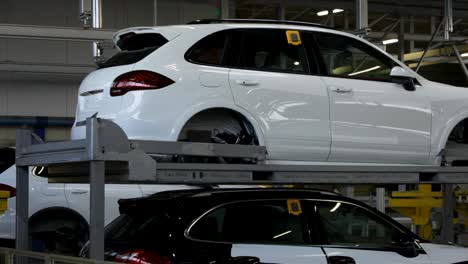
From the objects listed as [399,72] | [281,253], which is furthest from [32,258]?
[399,72]

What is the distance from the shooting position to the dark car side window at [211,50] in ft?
16.4

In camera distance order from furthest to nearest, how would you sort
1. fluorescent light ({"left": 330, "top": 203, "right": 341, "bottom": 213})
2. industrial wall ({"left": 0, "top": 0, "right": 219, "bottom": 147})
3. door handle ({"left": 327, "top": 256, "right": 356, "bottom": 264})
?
industrial wall ({"left": 0, "top": 0, "right": 219, "bottom": 147})
fluorescent light ({"left": 330, "top": 203, "right": 341, "bottom": 213})
door handle ({"left": 327, "top": 256, "right": 356, "bottom": 264})

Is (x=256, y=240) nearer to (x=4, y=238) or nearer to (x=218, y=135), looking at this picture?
(x=218, y=135)

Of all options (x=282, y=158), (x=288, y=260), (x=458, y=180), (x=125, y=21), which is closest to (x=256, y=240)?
(x=288, y=260)

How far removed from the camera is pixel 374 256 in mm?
5266

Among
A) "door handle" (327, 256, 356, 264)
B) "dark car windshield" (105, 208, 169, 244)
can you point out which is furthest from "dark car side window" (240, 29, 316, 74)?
"door handle" (327, 256, 356, 264)

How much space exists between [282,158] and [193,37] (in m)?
1.05

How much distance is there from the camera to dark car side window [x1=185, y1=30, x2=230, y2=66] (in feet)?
16.4

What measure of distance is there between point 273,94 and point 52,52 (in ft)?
33.6

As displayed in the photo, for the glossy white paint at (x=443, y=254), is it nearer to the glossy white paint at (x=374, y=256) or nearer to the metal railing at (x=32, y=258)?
the glossy white paint at (x=374, y=256)

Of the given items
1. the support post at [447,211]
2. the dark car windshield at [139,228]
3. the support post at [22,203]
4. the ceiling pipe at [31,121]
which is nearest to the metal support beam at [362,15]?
the support post at [447,211]

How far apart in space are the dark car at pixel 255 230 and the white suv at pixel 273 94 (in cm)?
36

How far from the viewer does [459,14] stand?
14594mm

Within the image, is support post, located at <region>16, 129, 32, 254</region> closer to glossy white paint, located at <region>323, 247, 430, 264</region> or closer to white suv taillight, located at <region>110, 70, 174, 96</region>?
white suv taillight, located at <region>110, 70, 174, 96</region>
